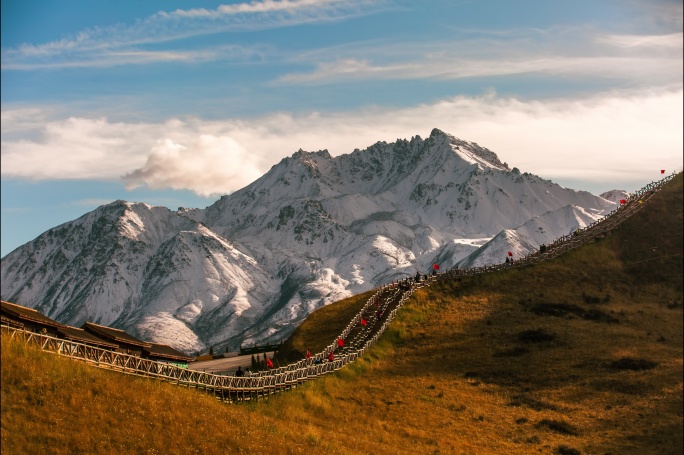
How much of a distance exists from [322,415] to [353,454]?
1577 cm

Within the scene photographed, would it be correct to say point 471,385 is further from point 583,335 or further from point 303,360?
point 583,335

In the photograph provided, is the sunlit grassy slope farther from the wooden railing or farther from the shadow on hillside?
the wooden railing

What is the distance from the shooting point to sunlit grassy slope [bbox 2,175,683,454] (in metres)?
66.2

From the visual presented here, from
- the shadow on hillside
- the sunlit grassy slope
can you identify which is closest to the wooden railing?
the sunlit grassy slope

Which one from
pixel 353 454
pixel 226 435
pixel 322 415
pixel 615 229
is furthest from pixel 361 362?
pixel 615 229

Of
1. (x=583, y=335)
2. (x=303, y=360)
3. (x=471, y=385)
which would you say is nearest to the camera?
(x=303, y=360)

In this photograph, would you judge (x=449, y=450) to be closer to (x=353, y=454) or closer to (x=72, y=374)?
(x=353, y=454)

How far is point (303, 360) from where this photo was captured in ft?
337

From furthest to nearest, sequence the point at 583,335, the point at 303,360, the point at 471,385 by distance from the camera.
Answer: the point at 583,335, the point at 471,385, the point at 303,360

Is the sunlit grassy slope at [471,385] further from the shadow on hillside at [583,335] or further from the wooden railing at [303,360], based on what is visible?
the wooden railing at [303,360]

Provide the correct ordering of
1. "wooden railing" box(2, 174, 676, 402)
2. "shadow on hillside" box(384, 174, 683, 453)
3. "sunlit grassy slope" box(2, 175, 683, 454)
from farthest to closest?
"shadow on hillside" box(384, 174, 683, 453)
"wooden railing" box(2, 174, 676, 402)
"sunlit grassy slope" box(2, 175, 683, 454)

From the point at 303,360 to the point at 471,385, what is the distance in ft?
65.7

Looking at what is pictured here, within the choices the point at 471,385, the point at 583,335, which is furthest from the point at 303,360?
the point at 583,335

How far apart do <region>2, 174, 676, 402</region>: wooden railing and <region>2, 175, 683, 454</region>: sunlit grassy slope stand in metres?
1.46
